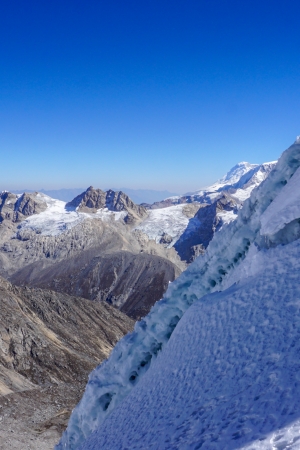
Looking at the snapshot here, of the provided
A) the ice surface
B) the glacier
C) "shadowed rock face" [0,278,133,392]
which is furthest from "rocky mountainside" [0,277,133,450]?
the ice surface

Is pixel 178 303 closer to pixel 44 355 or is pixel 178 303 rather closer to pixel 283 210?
pixel 283 210

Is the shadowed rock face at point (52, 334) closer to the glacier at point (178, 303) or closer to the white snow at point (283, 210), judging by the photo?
the glacier at point (178, 303)

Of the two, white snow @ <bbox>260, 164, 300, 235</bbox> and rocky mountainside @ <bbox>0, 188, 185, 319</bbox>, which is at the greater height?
white snow @ <bbox>260, 164, 300, 235</bbox>

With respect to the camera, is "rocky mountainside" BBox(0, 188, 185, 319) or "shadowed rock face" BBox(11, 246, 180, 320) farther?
"rocky mountainside" BBox(0, 188, 185, 319)

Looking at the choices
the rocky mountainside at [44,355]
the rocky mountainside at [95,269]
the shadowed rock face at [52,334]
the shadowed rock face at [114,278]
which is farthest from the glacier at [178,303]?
the shadowed rock face at [114,278]

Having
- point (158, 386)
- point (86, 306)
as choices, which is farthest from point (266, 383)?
point (86, 306)

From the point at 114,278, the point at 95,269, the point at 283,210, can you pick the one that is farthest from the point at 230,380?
the point at 95,269

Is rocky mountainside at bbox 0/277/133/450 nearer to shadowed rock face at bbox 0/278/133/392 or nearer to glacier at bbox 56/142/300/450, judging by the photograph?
shadowed rock face at bbox 0/278/133/392
